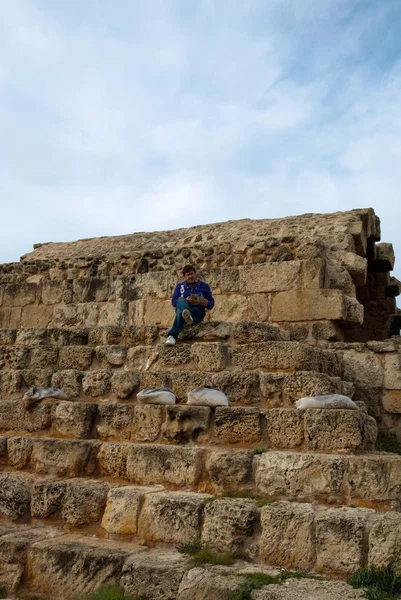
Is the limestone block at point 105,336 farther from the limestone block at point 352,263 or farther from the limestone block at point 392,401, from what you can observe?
the limestone block at point 352,263

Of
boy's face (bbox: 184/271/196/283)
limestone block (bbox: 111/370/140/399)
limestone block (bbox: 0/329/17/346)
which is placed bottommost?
limestone block (bbox: 111/370/140/399)

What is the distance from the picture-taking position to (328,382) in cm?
469

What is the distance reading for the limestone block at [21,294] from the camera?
9719mm

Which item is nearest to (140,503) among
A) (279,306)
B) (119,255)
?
(279,306)

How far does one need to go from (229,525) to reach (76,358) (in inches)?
103

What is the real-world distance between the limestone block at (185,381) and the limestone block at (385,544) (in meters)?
1.89

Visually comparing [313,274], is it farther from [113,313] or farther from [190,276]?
[113,313]

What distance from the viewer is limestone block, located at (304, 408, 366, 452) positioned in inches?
165

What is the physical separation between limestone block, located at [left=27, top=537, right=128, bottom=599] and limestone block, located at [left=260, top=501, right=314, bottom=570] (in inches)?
34.1

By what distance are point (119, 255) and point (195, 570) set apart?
20.8 feet

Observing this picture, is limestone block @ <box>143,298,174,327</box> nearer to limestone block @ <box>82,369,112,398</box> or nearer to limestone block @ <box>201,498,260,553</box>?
limestone block @ <box>82,369,112,398</box>

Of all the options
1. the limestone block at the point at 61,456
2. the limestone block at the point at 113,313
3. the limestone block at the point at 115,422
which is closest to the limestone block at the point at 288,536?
the limestone block at the point at 115,422

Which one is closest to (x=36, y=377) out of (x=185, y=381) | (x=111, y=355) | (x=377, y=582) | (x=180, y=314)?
(x=111, y=355)

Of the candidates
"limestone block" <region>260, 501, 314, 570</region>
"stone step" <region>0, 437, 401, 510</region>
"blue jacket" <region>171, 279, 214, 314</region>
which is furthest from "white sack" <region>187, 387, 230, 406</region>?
"blue jacket" <region>171, 279, 214, 314</region>
